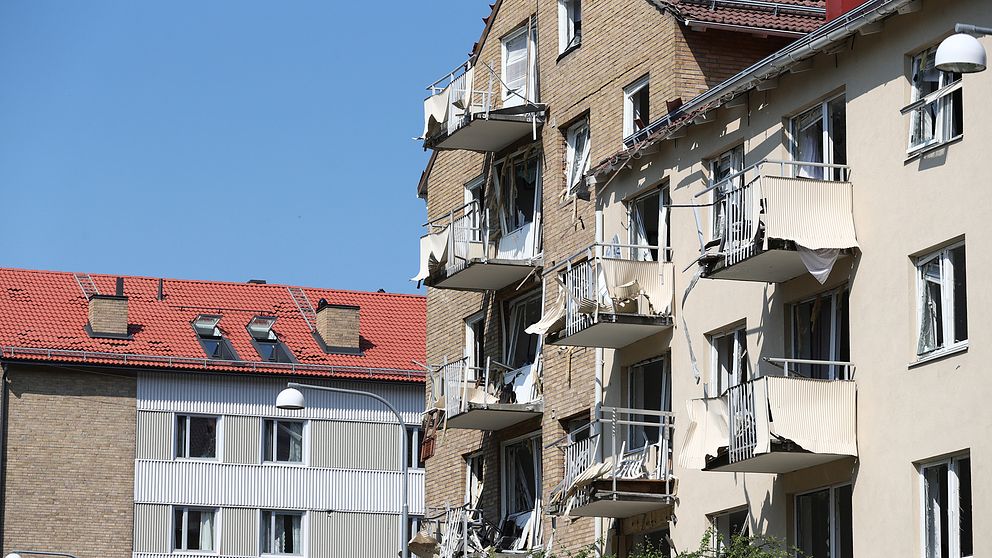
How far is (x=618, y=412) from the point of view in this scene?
3134 centimetres

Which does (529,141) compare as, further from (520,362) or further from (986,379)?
(986,379)

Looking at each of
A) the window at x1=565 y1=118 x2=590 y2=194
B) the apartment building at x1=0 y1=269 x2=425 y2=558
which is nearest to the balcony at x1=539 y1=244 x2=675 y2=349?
the window at x1=565 y1=118 x2=590 y2=194

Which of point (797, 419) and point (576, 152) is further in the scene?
point (576, 152)

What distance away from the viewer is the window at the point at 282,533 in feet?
195

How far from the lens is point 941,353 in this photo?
23859 mm

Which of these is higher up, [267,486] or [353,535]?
[267,486]

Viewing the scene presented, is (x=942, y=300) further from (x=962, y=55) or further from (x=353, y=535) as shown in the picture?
(x=353, y=535)

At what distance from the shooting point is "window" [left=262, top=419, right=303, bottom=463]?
60.1 m

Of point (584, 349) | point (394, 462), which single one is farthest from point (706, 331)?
point (394, 462)

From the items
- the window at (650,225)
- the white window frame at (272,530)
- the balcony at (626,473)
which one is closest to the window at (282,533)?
the white window frame at (272,530)

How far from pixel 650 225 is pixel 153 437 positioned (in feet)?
96.3

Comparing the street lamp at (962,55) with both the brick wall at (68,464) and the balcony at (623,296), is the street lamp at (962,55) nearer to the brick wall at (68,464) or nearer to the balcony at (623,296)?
the balcony at (623,296)

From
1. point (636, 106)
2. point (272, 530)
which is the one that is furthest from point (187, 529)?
point (636, 106)

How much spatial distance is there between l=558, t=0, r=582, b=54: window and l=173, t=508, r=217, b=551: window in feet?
84.6
